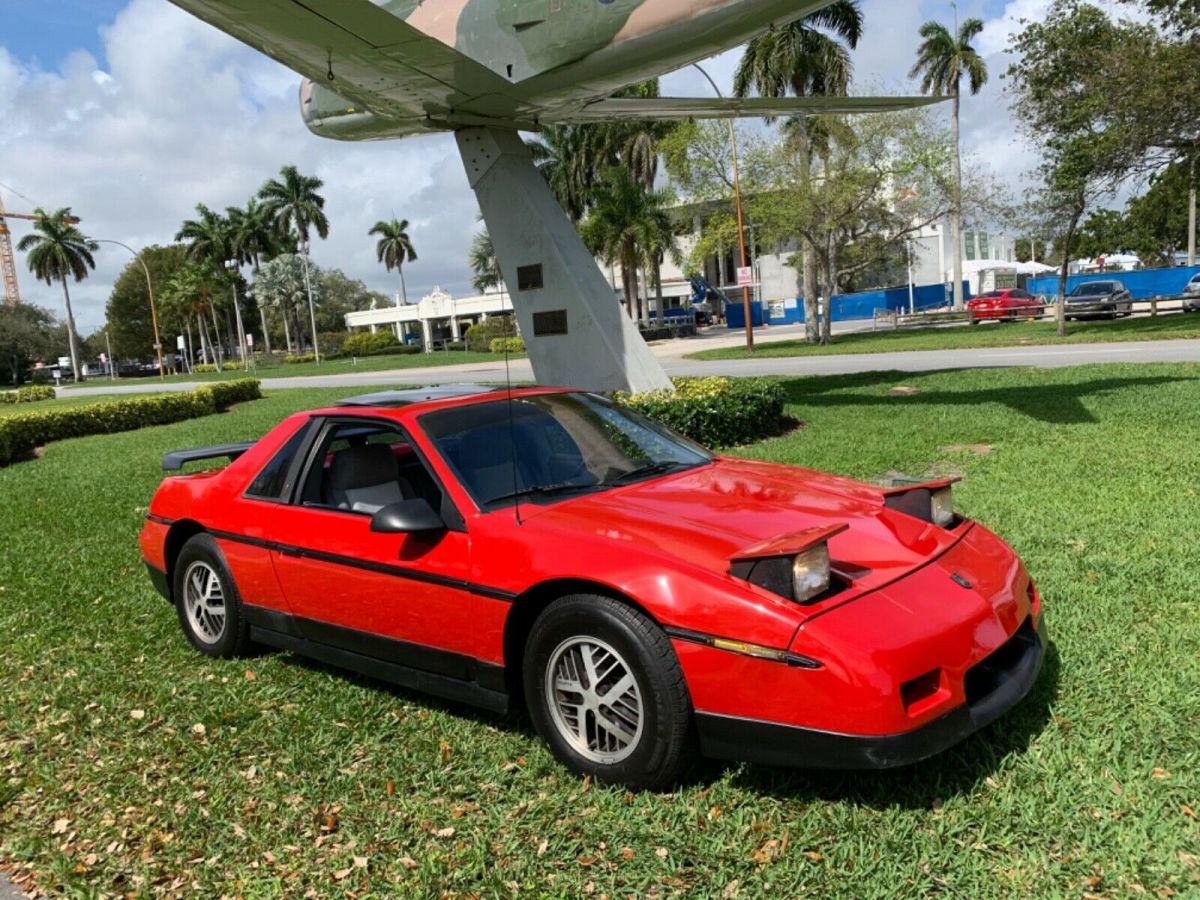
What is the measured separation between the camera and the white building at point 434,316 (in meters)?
69.6

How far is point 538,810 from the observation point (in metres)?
2.96

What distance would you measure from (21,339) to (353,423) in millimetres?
81010

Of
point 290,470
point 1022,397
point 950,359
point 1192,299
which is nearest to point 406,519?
point 290,470

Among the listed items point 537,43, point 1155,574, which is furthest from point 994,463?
point 537,43

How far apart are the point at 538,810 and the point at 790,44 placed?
31.9m

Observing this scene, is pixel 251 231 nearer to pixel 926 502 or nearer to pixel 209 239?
pixel 209 239

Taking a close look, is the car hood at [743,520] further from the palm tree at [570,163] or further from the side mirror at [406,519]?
the palm tree at [570,163]

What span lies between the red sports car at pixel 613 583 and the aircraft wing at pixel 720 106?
768cm

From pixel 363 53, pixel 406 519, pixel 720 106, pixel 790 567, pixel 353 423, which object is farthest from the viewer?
pixel 720 106

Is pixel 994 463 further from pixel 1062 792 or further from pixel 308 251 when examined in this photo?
pixel 308 251

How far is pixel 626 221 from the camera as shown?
139ft

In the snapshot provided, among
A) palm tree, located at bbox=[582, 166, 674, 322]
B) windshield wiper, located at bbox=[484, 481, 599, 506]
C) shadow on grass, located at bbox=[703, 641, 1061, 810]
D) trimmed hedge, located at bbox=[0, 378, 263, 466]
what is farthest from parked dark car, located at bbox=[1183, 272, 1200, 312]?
windshield wiper, located at bbox=[484, 481, 599, 506]

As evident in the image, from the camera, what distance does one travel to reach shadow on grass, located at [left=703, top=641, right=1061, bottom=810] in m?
2.85

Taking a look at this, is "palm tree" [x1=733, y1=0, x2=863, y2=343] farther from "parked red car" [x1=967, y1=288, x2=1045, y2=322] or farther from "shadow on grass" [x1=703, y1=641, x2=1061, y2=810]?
"shadow on grass" [x1=703, y1=641, x2=1061, y2=810]
